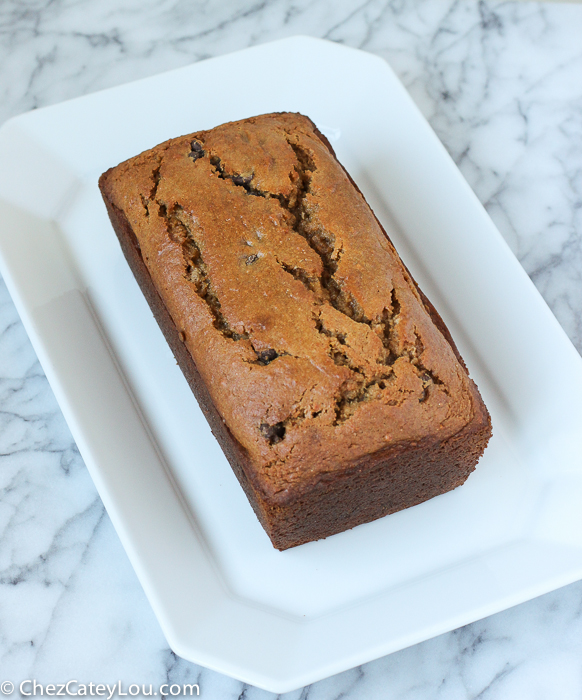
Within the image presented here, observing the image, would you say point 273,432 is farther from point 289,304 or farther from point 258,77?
point 258,77

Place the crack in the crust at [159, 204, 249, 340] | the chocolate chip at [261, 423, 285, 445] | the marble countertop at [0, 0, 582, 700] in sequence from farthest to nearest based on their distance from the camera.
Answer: the marble countertop at [0, 0, 582, 700]
the crack in the crust at [159, 204, 249, 340]
the chocolate chip at [261, 423, 285, 445]

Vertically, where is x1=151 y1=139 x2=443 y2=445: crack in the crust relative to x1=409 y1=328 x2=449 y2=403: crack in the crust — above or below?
above

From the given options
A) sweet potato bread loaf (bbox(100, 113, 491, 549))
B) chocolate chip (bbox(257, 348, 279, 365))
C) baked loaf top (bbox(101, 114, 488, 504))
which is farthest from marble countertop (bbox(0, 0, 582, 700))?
chocolate chip (bbox(257, 348, 279, 365))

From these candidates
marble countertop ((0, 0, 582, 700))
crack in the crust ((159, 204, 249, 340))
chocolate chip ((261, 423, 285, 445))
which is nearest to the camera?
chocolate chip ((261, 423, 285, 445))

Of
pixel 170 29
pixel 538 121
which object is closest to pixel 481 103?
pixel 538 121

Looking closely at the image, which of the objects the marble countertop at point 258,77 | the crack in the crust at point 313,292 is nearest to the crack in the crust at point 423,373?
→ the crack in the crust at point 313,292

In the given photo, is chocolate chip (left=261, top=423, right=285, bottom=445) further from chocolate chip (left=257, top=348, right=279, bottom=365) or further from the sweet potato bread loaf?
chocolate chip (left=257, top=348, right=279, bottom=365)

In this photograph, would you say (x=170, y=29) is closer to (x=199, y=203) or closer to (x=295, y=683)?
(x=199, y=203)
